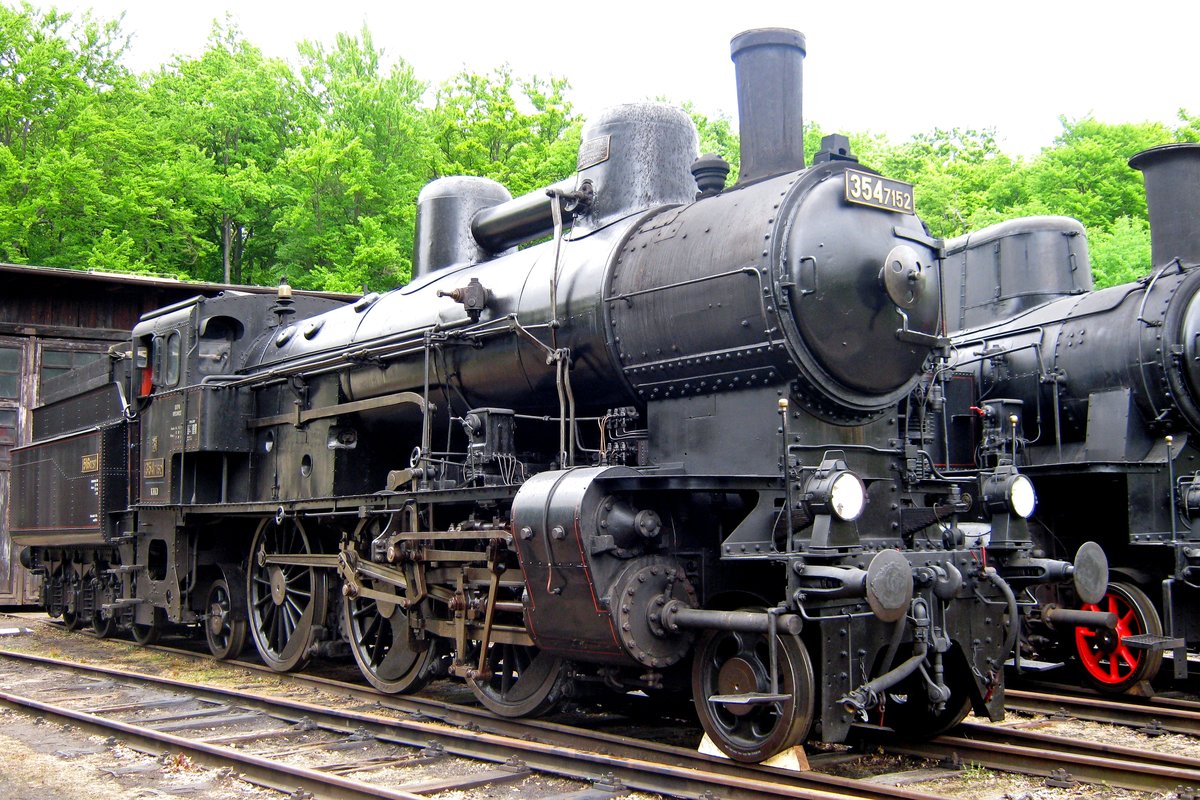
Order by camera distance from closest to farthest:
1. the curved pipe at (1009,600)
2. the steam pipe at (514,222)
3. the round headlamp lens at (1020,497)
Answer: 1. the curved pipe at (1009,600)
2. the round headlamp lens at (1020,497)
3. the steam pipe at (514,222)

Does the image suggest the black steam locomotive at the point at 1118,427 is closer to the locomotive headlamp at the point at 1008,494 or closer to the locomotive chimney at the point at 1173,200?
the locomotive chimney at the point at 1173,200

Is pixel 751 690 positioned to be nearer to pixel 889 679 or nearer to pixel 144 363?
pixel 889 679

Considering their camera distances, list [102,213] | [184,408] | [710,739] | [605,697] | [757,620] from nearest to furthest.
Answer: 1. [757,620]
2. [710,739]
3. [605,697]
4. [184,408]
5. [102,213]

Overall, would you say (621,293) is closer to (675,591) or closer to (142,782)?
(675,591)

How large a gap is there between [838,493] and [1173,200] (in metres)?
6.48

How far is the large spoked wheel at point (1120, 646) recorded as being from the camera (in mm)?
9047

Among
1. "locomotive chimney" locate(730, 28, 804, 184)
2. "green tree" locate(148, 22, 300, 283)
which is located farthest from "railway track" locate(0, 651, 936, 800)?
"green tree" locate(148, 22, 300, 283)

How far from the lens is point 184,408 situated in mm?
10844

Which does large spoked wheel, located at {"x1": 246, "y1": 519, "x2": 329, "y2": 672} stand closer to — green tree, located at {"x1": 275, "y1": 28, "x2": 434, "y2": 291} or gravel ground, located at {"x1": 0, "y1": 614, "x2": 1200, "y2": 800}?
gravel ground, located at {"x1": 0, "y1": 614, "x2": 1200, "y2": 800}

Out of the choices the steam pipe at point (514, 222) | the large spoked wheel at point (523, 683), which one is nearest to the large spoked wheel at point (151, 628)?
the large spoked wheel at point (523, 683)

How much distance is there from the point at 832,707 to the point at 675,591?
1.11 metres

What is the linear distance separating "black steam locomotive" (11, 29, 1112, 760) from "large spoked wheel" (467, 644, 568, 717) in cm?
2

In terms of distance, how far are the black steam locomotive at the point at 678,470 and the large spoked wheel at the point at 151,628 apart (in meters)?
2.92

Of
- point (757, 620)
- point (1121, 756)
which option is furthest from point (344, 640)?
point (1121, 756)
